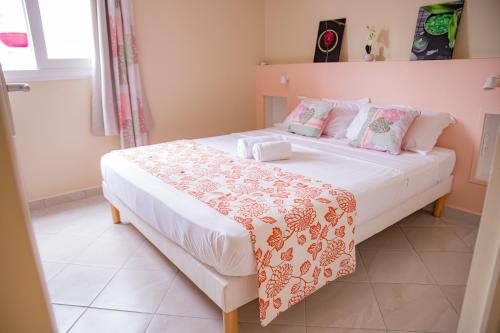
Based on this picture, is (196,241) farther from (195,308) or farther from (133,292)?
(133,292)

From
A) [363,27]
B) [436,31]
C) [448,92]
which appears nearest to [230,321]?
[448,92]

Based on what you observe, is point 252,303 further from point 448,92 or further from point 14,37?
point 14,37

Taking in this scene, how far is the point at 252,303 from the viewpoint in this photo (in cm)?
172

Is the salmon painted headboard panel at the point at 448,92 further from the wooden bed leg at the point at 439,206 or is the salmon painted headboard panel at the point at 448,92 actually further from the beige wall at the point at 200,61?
the beige wall at the point at 200,61

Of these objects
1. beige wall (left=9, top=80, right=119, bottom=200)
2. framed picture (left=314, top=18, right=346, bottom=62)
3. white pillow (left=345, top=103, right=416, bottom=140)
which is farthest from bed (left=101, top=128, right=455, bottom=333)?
framed picture (left=314, top=18, right=346, bottom=62)

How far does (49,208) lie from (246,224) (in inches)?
95.1

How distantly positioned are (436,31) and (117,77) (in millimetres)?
2734

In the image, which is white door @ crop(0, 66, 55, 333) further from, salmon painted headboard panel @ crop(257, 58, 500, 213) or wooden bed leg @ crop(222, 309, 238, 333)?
salmon painted headboard panel @ crop(257, 58, 500, 213)

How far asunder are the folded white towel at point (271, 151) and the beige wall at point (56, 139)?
1.75 metres

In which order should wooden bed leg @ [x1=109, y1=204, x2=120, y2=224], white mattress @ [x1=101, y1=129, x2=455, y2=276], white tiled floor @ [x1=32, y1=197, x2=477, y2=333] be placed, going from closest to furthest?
white mattress @ [x1=101, y1=129, x2=455, y2=276] → white tiled floor @ [x1=32, y1=197, x2=477, y2=333] → wooden bed leg @ [x1=109, y1=204, x2=120, y2=224]

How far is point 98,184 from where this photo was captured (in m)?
3.24

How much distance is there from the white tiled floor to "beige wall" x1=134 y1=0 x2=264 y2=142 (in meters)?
1.53

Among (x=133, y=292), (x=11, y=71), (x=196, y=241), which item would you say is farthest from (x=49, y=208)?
(x=196, y=241)

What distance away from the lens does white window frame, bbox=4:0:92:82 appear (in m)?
2.64
